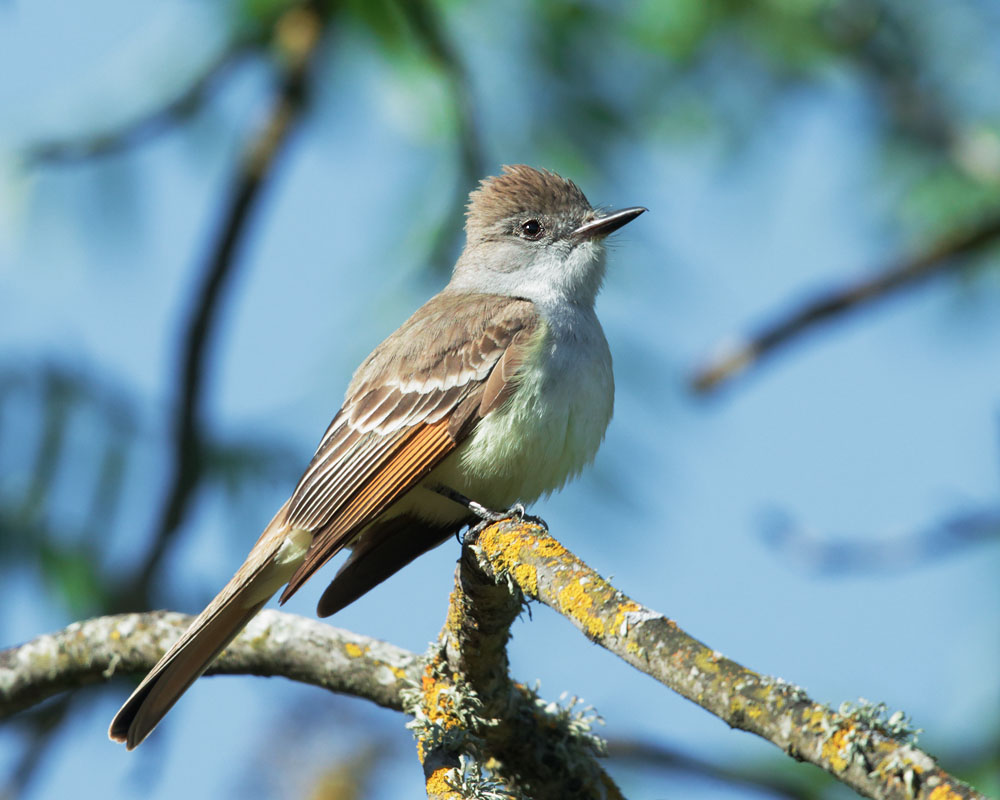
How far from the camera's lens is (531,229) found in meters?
6.07

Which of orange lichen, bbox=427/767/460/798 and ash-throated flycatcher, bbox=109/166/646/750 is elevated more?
ash-throated flycatcher, bbox=109/166/646/750

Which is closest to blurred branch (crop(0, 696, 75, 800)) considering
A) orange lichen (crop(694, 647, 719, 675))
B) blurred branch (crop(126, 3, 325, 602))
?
blurred branch (crop(126, 3, 325, 602))

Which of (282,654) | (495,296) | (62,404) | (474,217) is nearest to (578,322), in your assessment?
(495,296)

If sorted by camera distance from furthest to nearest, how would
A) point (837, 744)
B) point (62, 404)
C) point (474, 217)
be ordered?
point (474, 217) → point (62, 404) → point (837, 744)

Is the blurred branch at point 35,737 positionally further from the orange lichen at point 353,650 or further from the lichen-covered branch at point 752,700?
the lichen-covered branch at point 752,700

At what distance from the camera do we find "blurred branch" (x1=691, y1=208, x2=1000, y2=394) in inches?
216

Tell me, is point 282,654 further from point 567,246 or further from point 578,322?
point 567,246

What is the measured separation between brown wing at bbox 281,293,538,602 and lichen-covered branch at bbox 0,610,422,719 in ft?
0.69

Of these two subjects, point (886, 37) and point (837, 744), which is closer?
point (837, 744)

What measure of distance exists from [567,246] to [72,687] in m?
3.08

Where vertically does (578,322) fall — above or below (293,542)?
above

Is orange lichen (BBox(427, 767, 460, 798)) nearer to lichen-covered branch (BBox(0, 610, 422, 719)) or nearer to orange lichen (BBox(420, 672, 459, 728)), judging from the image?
orange lichen (BBox(420, 672, 459, 728))

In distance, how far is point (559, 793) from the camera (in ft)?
12.9

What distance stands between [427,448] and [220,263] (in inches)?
60.1
